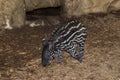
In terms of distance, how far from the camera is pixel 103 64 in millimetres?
8109

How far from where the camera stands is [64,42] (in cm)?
780

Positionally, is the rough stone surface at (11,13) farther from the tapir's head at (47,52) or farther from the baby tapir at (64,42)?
the tapir's head at (47,52)

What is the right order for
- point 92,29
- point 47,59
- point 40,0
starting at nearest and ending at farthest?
1. point 47,59
2. point 92,29
3. point 40,0

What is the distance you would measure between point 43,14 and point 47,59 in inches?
140

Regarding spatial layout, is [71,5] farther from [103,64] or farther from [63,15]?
[103,64]

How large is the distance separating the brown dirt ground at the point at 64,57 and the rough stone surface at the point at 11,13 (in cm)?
24

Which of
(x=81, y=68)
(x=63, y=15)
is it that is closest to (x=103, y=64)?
(x=81, y=68)

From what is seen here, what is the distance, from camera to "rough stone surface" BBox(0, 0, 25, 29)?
982 cm

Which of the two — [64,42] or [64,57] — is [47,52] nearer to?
[64,42]

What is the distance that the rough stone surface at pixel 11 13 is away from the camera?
982 cm

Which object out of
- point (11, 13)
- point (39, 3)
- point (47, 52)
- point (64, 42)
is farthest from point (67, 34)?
point (39, 3)

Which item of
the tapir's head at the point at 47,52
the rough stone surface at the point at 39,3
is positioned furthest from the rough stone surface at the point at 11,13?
the tapir's head at the point at 47,52

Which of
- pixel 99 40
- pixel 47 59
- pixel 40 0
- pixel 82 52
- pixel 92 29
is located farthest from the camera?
pixel 40 0

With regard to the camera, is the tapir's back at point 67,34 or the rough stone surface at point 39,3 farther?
the rough stone surface at point 39,3
